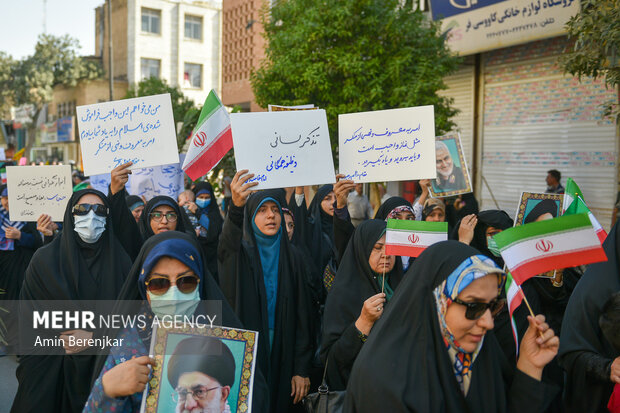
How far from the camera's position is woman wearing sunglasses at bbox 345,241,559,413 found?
2.07 meters

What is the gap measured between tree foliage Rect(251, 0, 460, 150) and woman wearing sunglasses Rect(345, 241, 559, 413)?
7.21 meters

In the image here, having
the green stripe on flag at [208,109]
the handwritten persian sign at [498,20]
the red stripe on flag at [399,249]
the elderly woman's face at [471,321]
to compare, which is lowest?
the elderly woman's face at [471,321]

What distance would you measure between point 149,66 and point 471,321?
3837 cm

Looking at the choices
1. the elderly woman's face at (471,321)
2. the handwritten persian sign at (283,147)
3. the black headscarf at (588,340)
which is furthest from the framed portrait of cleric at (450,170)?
the elderly woman's face at (471,321)

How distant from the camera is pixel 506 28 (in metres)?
11.0

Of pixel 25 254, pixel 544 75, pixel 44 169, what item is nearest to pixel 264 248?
pixel 44 169

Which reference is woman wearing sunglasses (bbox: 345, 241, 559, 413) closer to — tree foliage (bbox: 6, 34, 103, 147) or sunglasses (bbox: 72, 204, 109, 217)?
sunglasses (bbox: 72, 204, 109, 217)

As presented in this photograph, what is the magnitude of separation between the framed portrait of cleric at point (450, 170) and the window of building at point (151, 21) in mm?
35230

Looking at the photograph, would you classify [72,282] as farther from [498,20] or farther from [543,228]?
[498,20]

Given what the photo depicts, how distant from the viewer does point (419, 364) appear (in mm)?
2100

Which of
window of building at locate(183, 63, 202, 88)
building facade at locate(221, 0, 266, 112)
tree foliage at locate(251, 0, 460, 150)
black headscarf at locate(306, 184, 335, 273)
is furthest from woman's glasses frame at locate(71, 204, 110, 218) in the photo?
window of building at locate(183, 63, 202, 88)

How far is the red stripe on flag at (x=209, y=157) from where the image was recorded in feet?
15.0

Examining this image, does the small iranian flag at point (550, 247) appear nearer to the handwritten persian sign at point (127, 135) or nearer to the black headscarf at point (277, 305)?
the black headscarf at point (277, 305)

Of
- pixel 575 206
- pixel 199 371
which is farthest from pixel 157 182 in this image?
pixel 199 371
